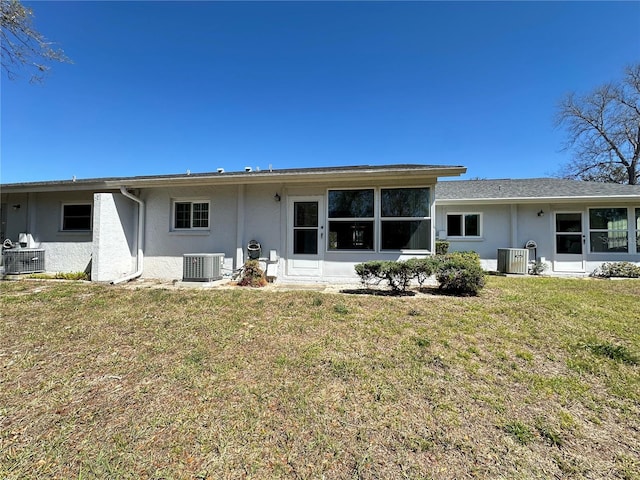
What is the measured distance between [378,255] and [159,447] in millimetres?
6359

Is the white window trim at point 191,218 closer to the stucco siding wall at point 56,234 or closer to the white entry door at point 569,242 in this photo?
the stucco siding wall at point 56,234

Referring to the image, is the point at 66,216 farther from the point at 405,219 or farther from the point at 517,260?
the point at 517,260

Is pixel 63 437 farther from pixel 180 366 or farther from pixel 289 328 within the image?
pixel 289 328

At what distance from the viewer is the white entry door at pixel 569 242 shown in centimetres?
1016

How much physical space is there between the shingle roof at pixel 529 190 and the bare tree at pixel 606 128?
664 inches

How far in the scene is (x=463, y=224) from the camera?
11391 millimetres

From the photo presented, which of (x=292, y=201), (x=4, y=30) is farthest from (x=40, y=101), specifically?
(x=292, y=201)

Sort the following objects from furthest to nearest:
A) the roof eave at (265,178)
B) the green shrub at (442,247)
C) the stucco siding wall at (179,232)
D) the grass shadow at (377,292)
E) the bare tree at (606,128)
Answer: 1. the bare tree at (606,128)
2. the green shrub at (442,247)
3. the stucco siding wall at (179,232)
4. the roof eave at (265,178)
5. the grass shadow at (377,292)

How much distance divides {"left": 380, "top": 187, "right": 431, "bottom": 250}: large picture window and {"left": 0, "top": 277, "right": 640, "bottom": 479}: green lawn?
2.78 m

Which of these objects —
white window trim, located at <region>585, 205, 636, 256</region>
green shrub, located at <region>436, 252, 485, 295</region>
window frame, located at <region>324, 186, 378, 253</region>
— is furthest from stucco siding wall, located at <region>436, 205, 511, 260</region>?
green shrub, located at <region>436, 252, 485, 295</region>

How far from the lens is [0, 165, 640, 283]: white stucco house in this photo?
757 centimetres

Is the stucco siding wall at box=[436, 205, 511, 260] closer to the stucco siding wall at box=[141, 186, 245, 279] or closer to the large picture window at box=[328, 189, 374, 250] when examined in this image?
the large picture window at box=[328, 189, 374, 250]

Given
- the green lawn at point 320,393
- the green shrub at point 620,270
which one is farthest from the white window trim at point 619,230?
the green lawn at point 320,393

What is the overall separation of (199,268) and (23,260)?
6.12 m
